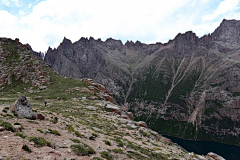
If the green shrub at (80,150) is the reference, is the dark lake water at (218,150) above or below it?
below

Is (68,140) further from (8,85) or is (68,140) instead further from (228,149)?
(228,149)

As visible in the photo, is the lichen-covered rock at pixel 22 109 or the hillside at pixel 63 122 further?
the lichen-covered rock at pixel 22 109

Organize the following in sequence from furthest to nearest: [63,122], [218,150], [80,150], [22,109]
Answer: [218,150] < [63,122] < [22,109] < [80,150]

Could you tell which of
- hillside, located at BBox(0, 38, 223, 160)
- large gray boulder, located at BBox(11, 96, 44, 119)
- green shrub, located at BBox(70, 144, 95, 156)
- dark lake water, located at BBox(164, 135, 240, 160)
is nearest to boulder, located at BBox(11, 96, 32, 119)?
large gray boulder, located at BBox(11, 96, 44, 119)

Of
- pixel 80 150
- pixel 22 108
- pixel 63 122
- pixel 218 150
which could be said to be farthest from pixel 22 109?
pixel 218 150

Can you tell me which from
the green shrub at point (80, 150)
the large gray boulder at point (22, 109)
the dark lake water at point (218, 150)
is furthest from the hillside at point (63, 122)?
the dark lake water at point (218, 150)

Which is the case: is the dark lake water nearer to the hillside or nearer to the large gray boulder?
the hillside

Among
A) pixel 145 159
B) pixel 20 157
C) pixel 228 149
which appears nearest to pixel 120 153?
pixel 145 159

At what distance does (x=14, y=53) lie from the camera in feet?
286

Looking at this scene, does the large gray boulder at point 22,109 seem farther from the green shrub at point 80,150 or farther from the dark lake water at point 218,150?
the dark lake water at point 218,150

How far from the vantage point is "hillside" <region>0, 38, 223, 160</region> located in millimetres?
11500

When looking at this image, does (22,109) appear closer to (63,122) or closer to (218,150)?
(63,122)

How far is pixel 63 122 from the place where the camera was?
70.1 ft

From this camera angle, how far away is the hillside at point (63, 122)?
37.7ft
